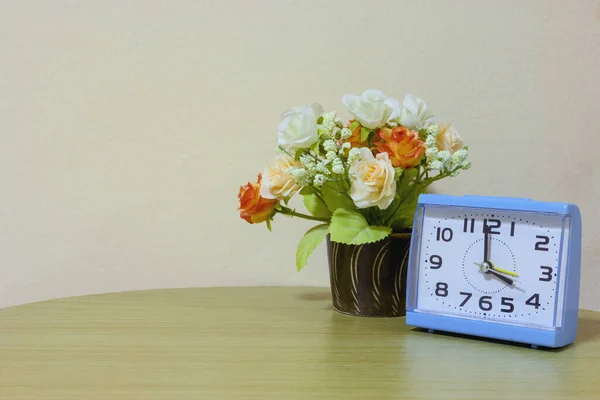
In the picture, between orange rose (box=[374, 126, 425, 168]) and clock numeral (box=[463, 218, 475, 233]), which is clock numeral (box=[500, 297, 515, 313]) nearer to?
clock numeral (box=[463, 218, 475, 233])

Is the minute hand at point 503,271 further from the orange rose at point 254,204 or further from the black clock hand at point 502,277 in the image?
the orange rose at point 254,204

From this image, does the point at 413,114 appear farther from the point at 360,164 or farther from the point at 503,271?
the point at 503,271

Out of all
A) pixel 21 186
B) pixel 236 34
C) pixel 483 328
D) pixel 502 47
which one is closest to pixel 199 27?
pixel 236 34

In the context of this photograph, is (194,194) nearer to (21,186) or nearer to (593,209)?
(21,186)

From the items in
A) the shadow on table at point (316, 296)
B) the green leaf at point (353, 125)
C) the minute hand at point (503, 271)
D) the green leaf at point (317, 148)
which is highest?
the green leaf at point (353, 125)

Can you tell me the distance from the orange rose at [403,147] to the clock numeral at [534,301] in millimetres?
266

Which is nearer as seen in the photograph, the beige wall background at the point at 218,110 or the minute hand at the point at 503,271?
the minute hand at the point at 503,271

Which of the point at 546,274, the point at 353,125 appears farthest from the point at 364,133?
the point at 546,274

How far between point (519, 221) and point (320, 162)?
312mm

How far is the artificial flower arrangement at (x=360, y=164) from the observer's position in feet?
3.72

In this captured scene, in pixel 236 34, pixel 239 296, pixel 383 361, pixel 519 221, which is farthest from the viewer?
pixel 236 34

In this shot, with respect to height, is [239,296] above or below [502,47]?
below

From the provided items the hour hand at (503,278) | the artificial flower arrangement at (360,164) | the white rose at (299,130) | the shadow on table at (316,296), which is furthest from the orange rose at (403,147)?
the shadow on table at (316,296)

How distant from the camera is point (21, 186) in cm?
150
